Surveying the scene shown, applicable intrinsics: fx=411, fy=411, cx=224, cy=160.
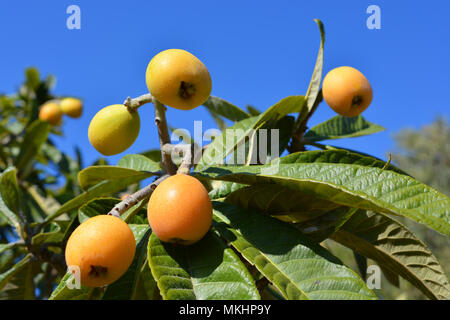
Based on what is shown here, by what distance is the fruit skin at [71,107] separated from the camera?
4.07 m

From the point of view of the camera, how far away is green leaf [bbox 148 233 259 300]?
96 cm

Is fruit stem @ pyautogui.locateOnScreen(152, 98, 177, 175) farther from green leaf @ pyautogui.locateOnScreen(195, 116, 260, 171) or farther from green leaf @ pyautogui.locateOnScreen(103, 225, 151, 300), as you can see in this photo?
green leaf @ pyautogui.locateOnScreen(103, 225, 151, 300)

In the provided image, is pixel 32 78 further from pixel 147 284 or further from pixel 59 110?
pixel 147 284

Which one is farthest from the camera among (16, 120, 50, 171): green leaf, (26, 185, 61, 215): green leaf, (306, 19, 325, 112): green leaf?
(26, 185, 61, 215): green leaf

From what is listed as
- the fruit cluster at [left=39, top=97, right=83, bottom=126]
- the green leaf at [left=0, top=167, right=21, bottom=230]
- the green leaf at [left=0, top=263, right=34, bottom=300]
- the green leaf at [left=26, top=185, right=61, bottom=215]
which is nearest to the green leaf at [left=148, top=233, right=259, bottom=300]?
the green leaf at [left=0, top=167, right=21, bottom=230]

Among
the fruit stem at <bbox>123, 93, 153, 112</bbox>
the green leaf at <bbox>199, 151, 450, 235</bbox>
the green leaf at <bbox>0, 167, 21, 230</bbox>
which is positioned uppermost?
the fruit stem at <bbox>123, 93, 153, 112</bbox>

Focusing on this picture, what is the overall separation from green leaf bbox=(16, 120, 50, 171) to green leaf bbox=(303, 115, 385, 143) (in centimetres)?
181

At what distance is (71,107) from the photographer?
407 centimetres

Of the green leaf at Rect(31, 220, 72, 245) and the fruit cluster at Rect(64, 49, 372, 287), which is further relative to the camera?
the green leaf at Rect(31, 220, 72, 245)

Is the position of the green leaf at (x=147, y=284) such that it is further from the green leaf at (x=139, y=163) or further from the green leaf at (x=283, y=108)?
the green leaf at (x=283, y=108)

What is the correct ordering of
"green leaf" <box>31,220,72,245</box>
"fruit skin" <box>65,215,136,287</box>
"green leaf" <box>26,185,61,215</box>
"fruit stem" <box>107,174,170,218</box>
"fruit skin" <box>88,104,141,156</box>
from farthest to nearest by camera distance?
"green leaf" <box>26,185,61,215</box> → "green leaf" <box>31,220,72,245</box> → "fruit skin" <box>88,104,141,156</box> → "fruit stem" <box>107,174,170,218</box> → "fruit skin" <box>65,215,136,287</box>

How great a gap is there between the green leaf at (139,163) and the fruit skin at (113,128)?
10.3 inches

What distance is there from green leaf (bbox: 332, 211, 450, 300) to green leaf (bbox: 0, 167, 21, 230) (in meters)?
1.38

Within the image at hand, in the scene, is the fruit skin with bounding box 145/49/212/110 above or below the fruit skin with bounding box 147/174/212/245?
above
